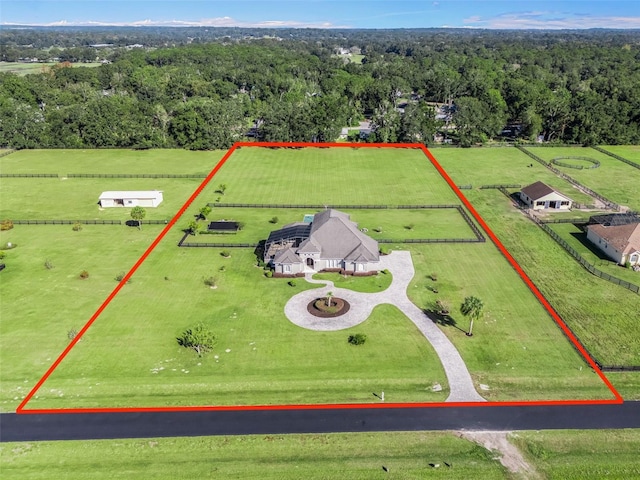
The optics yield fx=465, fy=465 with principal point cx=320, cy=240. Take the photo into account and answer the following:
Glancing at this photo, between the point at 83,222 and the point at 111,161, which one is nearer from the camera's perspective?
the point at 83,222

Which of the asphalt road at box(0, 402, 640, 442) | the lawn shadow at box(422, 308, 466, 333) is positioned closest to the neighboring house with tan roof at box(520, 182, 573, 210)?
the lawn shadow at box(422, 308, 466, 333)

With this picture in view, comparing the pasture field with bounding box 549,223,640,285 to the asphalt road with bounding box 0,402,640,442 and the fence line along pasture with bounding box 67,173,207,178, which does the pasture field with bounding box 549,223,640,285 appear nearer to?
the asphalt road with bounding box 0,402,640,442

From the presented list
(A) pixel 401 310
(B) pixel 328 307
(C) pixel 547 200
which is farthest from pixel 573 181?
(B) pixel 328 307

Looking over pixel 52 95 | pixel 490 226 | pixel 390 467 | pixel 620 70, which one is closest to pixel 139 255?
pixel 390 467

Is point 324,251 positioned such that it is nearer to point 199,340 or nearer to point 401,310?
point 401,310

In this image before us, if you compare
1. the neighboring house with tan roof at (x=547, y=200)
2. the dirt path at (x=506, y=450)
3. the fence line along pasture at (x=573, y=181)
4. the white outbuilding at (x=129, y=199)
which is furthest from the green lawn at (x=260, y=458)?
the fence line along pasture at (x=573, y=181)
